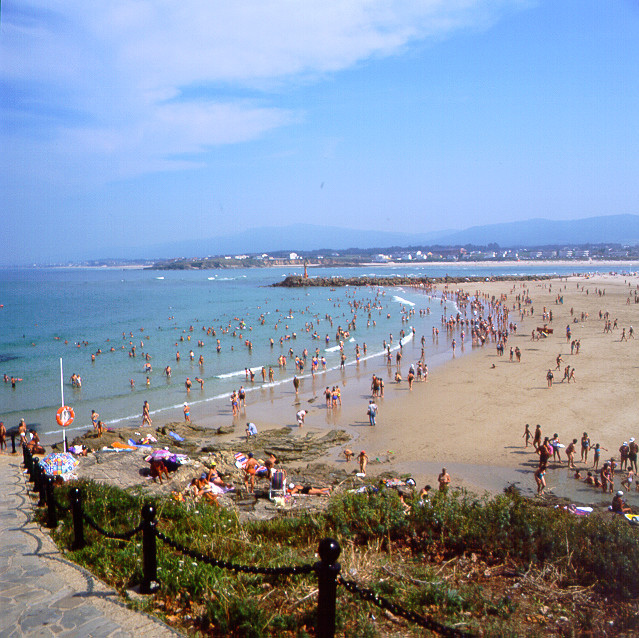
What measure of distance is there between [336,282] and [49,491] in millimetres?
110005

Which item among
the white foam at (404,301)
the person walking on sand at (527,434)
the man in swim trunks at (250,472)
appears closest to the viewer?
the man in swim trunks at (250,472)

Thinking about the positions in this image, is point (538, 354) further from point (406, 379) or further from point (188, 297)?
point (188, 297)

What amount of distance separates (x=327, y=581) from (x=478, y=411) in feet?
61.0

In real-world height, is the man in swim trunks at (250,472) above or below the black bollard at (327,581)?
below

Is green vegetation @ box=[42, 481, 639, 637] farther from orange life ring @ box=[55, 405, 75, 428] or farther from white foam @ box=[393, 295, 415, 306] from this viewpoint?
white foam @ box=[393, 295, 415, 306]

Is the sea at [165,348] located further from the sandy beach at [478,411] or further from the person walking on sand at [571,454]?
the person walking on sand at [571,454]

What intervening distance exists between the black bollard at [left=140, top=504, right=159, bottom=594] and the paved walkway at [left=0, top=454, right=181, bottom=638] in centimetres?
24

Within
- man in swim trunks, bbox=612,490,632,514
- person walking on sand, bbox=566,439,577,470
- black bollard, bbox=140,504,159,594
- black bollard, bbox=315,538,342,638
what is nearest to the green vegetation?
black bollard, bbox=140,504,159,594

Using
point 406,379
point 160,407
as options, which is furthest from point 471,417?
point 160,407

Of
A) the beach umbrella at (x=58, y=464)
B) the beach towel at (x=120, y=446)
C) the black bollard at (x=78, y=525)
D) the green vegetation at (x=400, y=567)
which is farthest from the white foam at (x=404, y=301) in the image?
the black bollard at (x=78, y=525)

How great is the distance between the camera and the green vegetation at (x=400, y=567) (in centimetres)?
396

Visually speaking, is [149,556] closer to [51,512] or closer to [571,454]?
[51,512]

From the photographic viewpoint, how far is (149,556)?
4.32 meters

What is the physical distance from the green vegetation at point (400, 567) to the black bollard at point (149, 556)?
0.10 meters
